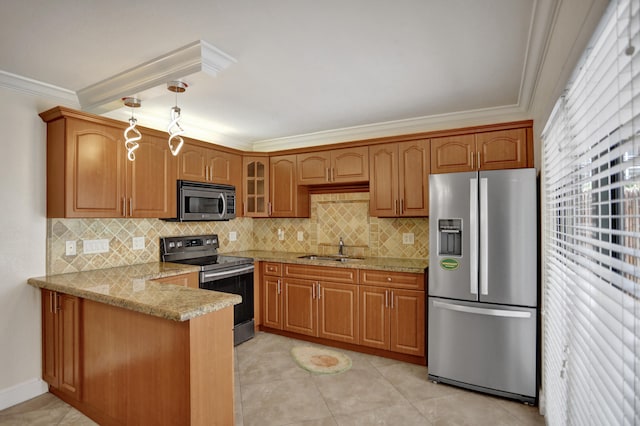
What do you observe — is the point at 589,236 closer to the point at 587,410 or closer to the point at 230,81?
the point at 587,410

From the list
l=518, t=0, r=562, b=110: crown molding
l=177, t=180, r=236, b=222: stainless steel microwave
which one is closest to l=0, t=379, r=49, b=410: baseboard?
Result: l=177, t=180, r=236, b=222: stainless steel microwave

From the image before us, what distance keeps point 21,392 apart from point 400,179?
3.63 meters

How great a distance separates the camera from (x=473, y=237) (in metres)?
2.76

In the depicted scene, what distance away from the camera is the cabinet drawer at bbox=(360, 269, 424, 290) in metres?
3.28

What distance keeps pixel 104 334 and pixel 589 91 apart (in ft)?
9.01

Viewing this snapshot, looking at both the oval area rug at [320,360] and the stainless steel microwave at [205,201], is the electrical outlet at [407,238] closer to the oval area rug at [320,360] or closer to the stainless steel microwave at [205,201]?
the oval area rug at [320,360]

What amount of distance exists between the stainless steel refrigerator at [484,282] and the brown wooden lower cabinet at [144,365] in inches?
69.9

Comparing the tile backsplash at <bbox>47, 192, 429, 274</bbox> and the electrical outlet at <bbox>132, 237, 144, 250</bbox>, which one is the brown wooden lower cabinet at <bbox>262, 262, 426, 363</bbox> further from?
the electrical outlet at <bbox>132, 237, 144, 250</bbox>

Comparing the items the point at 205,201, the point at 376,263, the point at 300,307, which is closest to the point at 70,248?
the point at 205,201

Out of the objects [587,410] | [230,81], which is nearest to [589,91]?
[587,410]

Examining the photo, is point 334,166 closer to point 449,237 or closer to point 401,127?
point 401,127

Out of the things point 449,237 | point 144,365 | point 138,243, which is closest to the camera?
point 144,365

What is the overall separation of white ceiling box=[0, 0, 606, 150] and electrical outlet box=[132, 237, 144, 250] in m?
1.17

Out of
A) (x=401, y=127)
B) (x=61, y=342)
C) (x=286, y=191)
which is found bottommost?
(x=61, y=342)
